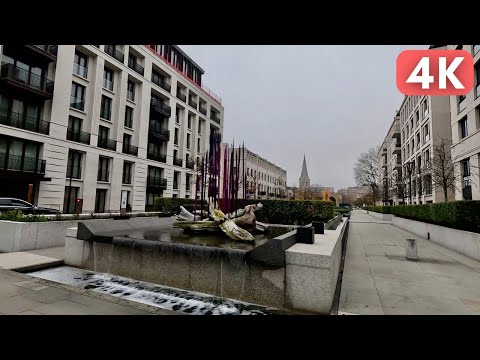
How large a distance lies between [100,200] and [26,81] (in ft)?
40.9

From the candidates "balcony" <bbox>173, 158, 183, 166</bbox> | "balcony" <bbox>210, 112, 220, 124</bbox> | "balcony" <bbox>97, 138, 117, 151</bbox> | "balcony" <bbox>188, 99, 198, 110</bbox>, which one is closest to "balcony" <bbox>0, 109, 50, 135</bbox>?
"balcony" <bbox>97, 138, 117, 151</bbox>

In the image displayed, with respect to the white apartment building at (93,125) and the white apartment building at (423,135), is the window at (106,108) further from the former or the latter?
the white apartment building at (423,135)

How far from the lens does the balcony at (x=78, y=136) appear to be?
25.0 metres

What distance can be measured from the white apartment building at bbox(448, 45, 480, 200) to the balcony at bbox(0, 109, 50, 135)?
34376mm

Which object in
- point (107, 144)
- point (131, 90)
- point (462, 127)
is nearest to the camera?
point (462, 127)

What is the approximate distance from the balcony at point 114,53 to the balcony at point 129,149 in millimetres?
9823

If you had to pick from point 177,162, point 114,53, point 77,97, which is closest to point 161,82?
point 114,53

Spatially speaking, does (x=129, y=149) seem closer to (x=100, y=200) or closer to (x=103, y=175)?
(x=103, y=175)

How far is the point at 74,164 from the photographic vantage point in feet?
82.9

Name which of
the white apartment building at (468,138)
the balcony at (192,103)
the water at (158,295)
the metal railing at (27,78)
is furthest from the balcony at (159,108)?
the white apartment building at (468,138)

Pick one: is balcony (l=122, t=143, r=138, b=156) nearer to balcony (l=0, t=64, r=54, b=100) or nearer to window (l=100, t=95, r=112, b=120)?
window (l=100, t=95, r=112, b=120)

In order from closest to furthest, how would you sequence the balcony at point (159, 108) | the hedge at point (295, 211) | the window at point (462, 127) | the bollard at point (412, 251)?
the bollard at point (412, 251)
the hedge at point (295, 211)
the window at point (462, 127)
the balcony at point (159, 108)

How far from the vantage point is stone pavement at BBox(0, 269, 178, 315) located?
13.4ft
